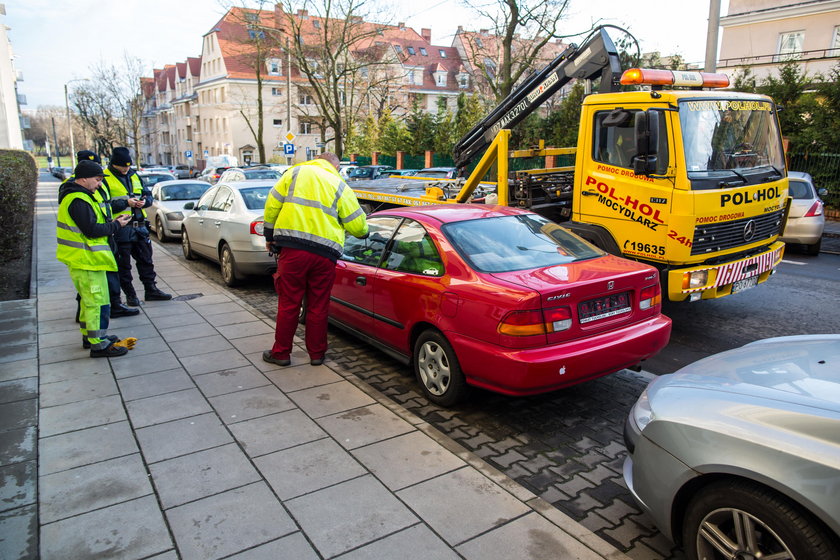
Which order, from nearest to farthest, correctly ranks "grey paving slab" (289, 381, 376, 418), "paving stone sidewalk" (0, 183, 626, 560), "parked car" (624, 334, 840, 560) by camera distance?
"parked car" (624, 334, 840, 560), "paving stone sidewalk" (0, 183, 626, 560), "grey paving slab" (289, 381, 376, 418)

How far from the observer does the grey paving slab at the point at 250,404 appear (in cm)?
432

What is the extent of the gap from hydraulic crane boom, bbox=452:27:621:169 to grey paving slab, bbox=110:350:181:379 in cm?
575

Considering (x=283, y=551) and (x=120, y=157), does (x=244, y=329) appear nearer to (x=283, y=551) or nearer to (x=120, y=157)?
(x=120, y=157)

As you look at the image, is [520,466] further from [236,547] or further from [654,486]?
[236,547]

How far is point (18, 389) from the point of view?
4754 mm

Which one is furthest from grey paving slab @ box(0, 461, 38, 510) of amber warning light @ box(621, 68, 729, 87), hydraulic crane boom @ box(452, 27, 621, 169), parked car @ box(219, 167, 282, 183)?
parked car @ box(219, 167, 282, 183)

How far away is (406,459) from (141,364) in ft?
10.0

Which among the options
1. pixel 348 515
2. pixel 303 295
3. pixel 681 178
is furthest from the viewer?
pixel 681 178

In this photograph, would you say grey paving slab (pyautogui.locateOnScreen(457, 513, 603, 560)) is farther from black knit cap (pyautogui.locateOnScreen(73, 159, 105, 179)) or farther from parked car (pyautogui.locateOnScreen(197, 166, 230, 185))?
parked car (pyautogui.locateOnScreen(197, 166, 230, 185))

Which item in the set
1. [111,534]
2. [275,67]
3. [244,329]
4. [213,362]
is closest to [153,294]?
[244,329]

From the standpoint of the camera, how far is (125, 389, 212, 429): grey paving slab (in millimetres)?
4254

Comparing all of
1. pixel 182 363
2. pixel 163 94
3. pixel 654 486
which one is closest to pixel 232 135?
pixel 163 94

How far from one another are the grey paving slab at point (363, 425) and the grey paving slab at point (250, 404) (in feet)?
1.49

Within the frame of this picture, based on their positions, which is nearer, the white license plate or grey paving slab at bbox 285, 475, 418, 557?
grey paving slab at bbox 285, 475, 418, 557
